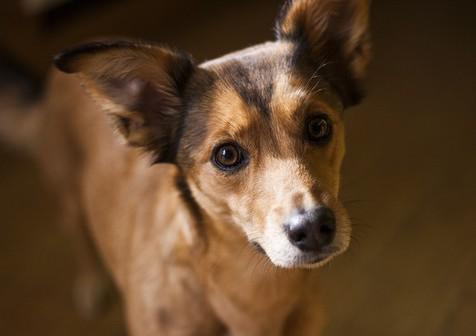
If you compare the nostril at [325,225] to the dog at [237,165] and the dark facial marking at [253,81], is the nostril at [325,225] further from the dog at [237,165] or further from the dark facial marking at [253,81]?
the dark facial marking at [253,81]

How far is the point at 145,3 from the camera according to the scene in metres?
3.60

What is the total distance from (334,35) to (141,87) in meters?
0.50

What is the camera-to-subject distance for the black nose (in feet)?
4.63

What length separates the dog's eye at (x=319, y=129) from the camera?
1.57m

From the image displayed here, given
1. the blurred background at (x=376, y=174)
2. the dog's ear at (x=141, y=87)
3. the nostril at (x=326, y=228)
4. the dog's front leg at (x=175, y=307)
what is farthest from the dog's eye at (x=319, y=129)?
the blurred background at (x=376, y=174)

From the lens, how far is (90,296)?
2561 millimetres

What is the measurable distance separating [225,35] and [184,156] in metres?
1.90

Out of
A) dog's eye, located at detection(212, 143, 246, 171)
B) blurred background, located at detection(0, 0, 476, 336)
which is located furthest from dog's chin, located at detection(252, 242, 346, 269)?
blurred background, located at detection(0, 0, 476, 336)

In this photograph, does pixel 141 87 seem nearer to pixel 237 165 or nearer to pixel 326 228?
pixel 237 165

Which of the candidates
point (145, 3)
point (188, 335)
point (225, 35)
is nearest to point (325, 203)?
point (188, 335)

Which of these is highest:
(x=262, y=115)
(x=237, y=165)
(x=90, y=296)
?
(x=262, y=115)

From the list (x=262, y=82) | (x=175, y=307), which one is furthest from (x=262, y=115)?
(x=175, y=307)

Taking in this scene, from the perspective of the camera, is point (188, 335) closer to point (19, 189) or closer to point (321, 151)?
point (321, 151)

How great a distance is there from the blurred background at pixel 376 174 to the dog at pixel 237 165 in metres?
0.53
